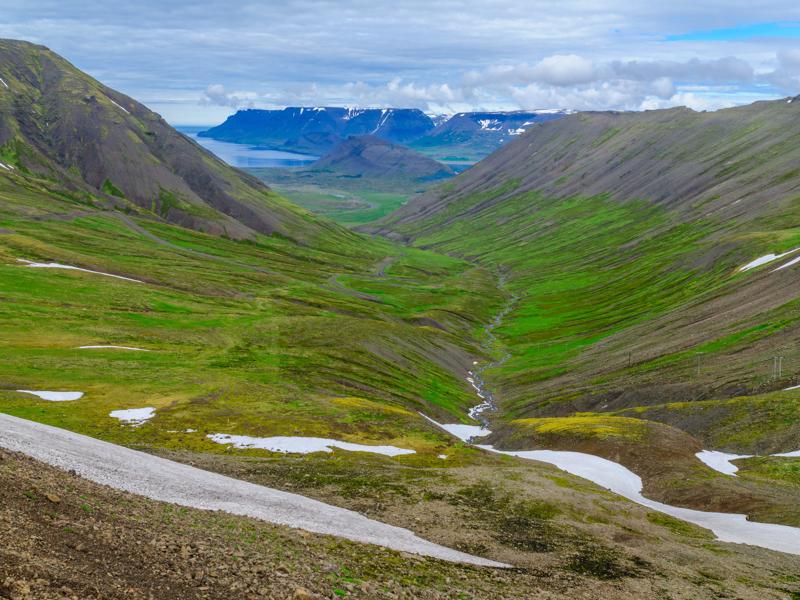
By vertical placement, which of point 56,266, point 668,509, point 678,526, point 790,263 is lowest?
point 668,509

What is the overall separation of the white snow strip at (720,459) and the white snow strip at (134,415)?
64419mm

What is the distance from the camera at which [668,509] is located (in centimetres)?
6644

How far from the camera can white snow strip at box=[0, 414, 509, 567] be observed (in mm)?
39500

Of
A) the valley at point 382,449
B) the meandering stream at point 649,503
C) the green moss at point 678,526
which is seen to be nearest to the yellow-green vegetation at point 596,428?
the valley at point 382,449

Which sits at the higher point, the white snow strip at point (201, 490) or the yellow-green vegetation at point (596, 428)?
the white snow strip at point (201, 490)

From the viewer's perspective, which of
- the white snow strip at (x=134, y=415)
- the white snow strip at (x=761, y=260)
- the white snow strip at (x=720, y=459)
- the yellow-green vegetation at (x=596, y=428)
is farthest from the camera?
the white snow strip at (x=761, y=260)

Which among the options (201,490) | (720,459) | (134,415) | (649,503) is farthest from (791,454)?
Answer: (134,415)

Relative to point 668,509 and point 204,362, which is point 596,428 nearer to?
point 668,509

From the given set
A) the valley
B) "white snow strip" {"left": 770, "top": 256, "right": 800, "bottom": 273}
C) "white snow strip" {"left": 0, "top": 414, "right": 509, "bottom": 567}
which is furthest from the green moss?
"white snow strip" {"left": 770, "top": 256, "right": 800, "bottom": 273}

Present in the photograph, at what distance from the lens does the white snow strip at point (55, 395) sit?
3204 inches

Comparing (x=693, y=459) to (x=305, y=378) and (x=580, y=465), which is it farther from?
(x=305, y=378)

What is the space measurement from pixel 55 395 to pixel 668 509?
227 ft

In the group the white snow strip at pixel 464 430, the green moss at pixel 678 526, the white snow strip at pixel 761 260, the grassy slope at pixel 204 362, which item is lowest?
the white snow strip at pixel 464 430

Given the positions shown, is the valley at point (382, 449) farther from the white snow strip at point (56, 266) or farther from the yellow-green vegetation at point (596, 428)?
the white snow strip at point (56, 266)
